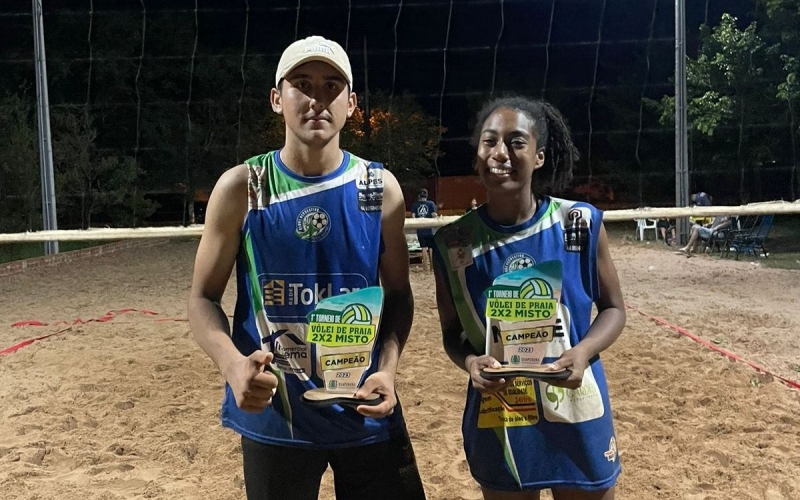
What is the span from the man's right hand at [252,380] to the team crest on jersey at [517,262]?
0.52 metres

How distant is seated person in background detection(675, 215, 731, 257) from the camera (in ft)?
32.4

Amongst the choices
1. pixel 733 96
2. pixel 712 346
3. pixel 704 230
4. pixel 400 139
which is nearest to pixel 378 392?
pixel 712 346

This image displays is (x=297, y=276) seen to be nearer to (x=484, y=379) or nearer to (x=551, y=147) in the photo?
(x=484, y=379)

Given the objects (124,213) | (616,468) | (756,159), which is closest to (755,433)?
(616,468)

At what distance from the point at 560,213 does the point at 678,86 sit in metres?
7.25

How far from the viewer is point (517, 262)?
1.35 m

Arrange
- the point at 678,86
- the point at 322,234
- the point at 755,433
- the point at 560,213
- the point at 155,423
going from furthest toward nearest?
the point at 678,86, the point at 155,423, the point at 755,433, the point at 560,213, the point at 322,234

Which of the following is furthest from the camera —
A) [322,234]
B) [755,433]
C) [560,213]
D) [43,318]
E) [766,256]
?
[766,256]

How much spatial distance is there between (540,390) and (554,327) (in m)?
0.14

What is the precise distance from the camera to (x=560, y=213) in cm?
140

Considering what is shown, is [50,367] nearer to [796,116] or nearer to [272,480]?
[272,480]

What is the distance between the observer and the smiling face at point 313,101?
128 cm

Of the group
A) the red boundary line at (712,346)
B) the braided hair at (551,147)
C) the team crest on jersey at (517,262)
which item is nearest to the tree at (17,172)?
the red boundary line at (712,346)

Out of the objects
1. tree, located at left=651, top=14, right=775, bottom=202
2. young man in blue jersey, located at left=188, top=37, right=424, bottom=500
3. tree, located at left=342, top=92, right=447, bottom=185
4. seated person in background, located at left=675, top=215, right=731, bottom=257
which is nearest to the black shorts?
young man in blue jersey, located at left=188, top=37, right=424, bottom=500
